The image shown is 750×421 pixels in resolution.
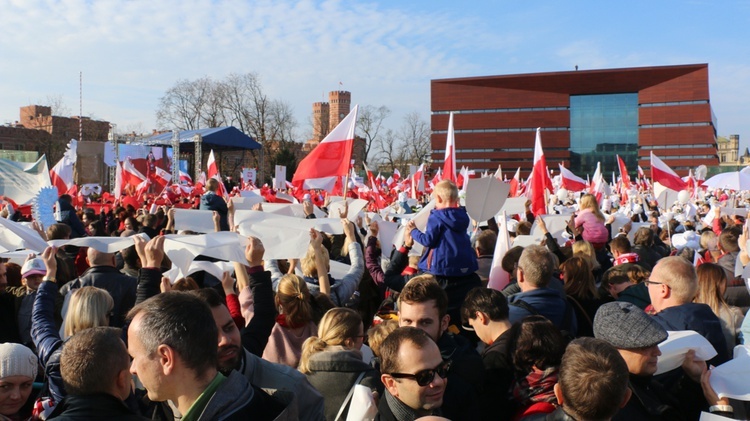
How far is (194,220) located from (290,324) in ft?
10.0

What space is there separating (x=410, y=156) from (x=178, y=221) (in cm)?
7838

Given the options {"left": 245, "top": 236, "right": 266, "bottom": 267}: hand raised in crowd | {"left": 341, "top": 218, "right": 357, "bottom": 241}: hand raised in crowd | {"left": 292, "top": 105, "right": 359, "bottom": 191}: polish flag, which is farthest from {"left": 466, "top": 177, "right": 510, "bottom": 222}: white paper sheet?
{"left": 245, "top": 236, "right": 266, "bottom": 267}: hand raised in crowd

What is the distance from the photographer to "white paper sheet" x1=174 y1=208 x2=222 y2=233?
256 inches

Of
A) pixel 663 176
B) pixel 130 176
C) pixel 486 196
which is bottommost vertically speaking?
pixel 486 196

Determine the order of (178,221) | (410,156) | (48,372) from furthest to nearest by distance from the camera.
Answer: (410,156), (178,221), (48,372)

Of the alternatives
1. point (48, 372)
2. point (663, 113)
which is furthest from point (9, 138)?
point (48, 372)

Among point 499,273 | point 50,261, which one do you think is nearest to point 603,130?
point 499,273

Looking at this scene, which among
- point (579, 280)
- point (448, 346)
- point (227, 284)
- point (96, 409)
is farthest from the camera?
point (579, 280)

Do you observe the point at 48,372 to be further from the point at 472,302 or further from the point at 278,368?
the point at 472,302

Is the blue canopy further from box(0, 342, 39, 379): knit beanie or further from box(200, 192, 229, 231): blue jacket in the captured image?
box(0, 342, 39, 379): knit beanie

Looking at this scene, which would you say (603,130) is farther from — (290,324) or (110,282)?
(290,324)

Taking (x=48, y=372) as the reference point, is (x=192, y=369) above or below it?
above

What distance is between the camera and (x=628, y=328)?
291 cm

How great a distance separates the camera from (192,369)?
216 centimetres
